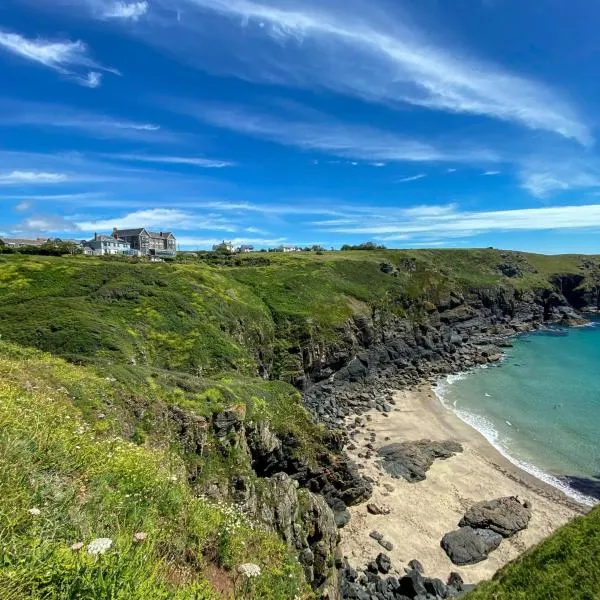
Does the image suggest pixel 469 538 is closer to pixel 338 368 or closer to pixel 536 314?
pixel 338 368

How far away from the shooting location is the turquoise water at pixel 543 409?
1580 inches

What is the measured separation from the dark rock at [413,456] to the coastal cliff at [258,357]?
506 cm

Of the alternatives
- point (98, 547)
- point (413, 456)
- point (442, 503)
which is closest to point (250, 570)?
point (98, 547)

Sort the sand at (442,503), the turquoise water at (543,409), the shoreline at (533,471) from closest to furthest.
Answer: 1. the sand at (442,503)
2. the shoreline at (533,471)
3. the turquoise water at (543,409)

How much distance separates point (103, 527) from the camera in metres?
6.16

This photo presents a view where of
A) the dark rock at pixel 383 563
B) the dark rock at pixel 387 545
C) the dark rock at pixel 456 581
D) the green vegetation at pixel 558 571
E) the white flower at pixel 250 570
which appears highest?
the white flower at pixel 250 570

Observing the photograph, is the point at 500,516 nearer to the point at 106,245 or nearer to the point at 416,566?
the point at 416,566

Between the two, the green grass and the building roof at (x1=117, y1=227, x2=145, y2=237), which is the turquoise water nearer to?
the green grass

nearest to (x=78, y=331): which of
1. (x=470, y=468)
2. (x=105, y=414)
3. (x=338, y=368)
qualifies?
(x=105, y=414)

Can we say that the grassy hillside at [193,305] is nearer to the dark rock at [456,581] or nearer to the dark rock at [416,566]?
the dark rock at [416,566]

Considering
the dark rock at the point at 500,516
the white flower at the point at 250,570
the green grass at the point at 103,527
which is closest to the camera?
the green grass at the point at 103,527

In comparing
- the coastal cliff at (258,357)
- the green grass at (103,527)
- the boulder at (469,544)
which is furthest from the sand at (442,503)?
the green grass at (103,527)

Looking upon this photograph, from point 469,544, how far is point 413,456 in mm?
12149

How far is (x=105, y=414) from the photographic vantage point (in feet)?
54.5
